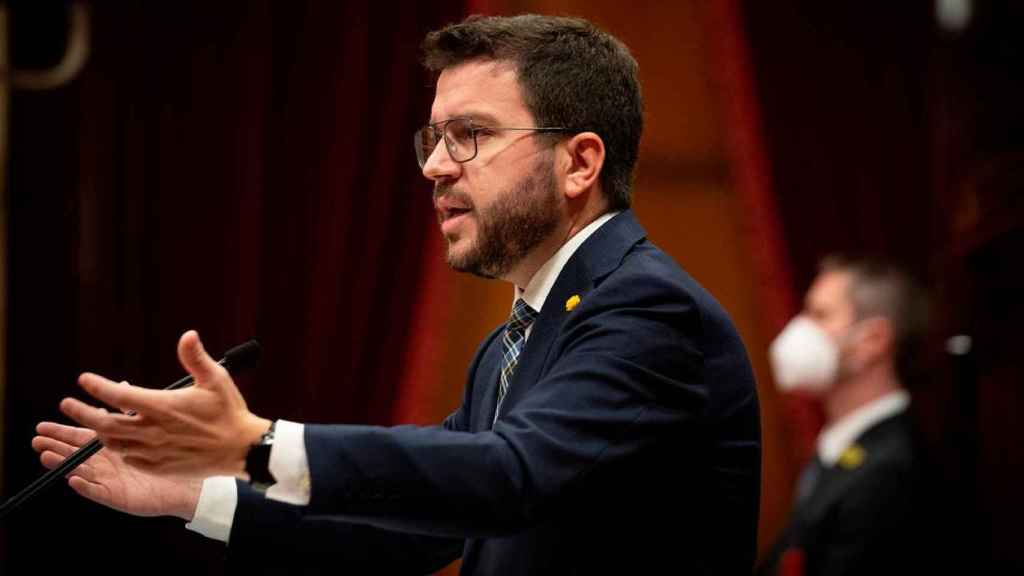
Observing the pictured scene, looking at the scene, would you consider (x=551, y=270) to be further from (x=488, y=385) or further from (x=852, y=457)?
(x=852, y=457)

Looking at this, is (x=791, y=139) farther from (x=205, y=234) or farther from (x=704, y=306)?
(x=704, y=306)

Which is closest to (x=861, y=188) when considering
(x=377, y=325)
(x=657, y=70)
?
(x=657, y=70)

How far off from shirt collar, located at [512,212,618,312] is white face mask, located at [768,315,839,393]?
81.9 inches

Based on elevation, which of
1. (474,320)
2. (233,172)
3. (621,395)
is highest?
(233,172)

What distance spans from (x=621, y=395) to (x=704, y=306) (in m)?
0.23

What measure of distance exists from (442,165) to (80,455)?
0.65 metres

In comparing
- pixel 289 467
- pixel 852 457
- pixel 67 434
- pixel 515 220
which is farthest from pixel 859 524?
pixel 289 467

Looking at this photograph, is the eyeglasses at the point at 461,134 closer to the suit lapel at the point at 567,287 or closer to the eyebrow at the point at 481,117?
the eyebrow at the point at 481,117

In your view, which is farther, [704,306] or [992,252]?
[992,252]

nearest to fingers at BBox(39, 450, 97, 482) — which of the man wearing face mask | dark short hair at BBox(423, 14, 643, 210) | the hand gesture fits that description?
the hand gesture

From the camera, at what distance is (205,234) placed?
12.5ft

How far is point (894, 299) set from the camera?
4145 millimetres

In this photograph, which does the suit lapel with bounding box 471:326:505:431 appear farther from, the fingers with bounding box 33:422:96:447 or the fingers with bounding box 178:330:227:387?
the fingers with bounding box 178:330:227:387

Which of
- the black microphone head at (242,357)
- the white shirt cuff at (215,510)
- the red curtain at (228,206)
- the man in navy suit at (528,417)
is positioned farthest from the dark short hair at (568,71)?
the red curtain at (228,206)
